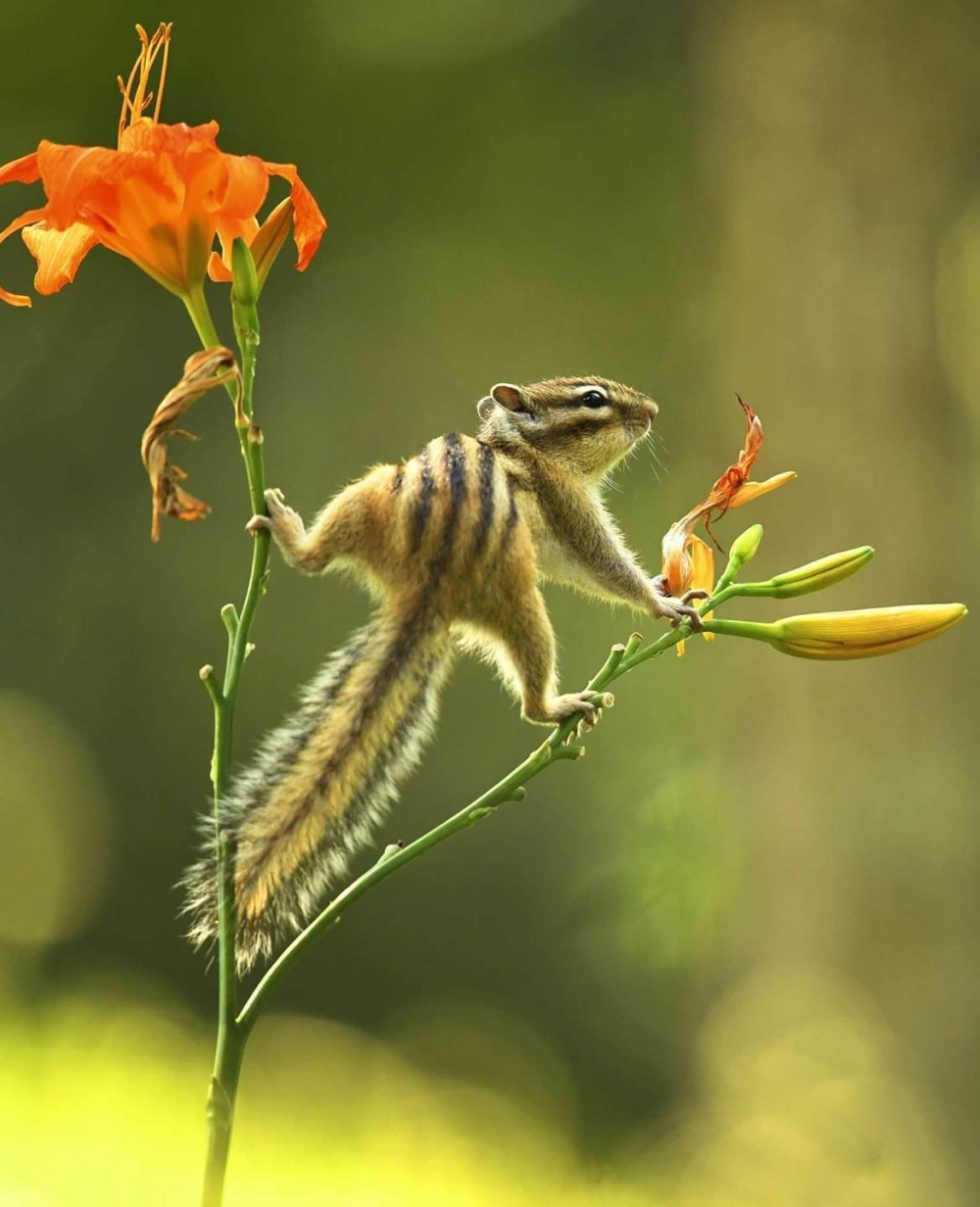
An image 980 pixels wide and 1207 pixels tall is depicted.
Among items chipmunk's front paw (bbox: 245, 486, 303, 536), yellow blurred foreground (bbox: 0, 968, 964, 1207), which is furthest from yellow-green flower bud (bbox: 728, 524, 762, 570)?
yellow blurred foreground (bbox: 0, 968, 964, 1207)

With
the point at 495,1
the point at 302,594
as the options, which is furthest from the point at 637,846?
the point at 495,1

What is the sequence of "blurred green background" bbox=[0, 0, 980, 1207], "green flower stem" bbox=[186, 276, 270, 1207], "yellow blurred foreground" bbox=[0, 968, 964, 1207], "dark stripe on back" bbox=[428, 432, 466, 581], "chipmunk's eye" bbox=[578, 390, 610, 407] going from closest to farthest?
1. "green flower stem" bbox=[186, 276, 270, 1207]
2. "dark stripe on back" bbox=[428, 432, 466, 581]
3. "chipmunk's eye" bbox=[578, 390, 610, 407]
4. "yellow blurred foreground" bbox=[0, 968, 964, 1207]
5. "blurred green background" bbox=[0, 0, 980, 1207]

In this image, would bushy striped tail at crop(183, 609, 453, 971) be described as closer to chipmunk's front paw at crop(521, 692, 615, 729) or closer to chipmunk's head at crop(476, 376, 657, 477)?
chipmunk's front paw at crop(521, 692, 615, 729)

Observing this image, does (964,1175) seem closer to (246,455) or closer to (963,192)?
(963,192)

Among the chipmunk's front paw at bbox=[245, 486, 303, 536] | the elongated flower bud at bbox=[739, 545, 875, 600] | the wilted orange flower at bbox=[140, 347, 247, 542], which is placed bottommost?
the elongated flower bud at bbox=[739, 545, 875, 600]

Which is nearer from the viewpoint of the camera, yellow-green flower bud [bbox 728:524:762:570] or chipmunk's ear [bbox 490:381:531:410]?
yellow-green flower bud [bbox 728:524:762:570]

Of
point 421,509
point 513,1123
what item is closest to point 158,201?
point 421,509

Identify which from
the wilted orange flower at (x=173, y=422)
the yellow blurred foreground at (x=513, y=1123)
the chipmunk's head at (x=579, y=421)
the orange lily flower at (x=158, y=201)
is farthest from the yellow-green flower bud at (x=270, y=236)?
the yellow blurred foreground at (x=513, y=1123)
